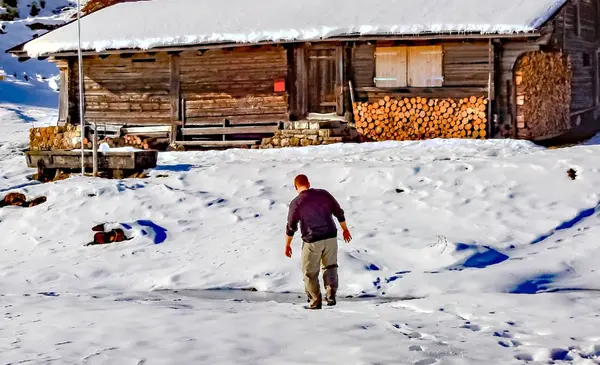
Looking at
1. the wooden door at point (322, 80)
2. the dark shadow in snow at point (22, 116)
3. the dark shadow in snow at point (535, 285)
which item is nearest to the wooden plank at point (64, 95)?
the wooden door at point (322, 80)

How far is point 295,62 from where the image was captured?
82.3 feet

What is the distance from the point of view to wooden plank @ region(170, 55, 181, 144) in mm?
26391

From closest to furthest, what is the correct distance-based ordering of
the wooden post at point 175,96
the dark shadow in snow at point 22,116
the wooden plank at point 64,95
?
the wooden post at point 175,96 < the wooden plank at point 64,95 < the dark shadow in snow at point 22,116

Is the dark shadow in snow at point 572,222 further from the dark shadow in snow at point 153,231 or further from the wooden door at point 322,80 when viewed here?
the wooden door at point 322,80

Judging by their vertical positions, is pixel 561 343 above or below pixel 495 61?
below

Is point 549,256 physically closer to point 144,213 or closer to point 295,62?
point 144,213

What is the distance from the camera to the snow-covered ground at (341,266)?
7766 millimetres

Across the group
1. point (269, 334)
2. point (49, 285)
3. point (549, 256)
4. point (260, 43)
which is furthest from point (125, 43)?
point (269, 334)

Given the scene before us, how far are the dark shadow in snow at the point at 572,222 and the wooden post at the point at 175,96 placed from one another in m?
14.8

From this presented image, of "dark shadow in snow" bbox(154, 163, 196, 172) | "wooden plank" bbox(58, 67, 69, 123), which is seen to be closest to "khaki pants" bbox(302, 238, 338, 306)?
"dark shadow in snow" bbox(154, 163, 196, 172)

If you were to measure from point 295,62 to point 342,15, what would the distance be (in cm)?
180

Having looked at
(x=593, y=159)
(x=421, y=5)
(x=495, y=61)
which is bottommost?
(x=593, y=159)

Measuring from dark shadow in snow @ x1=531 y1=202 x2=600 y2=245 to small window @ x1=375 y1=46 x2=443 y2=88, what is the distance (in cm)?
1026

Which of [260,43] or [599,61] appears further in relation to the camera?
[599,61]
